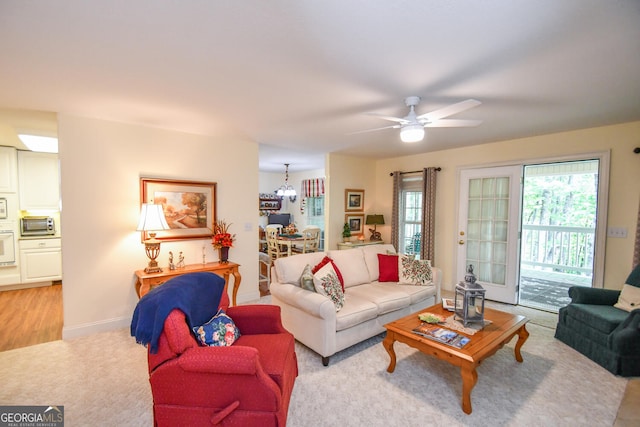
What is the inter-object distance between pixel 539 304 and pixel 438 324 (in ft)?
9.42

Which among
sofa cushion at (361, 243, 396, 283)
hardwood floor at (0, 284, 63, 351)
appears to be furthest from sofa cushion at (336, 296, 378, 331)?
hardwood floor at (0, 284, 63, 351)

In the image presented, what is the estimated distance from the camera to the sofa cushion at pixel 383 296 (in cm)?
294

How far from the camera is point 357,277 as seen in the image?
3.50 meters

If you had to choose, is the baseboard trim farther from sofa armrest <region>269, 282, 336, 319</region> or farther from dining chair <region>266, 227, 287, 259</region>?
dining chair <region>266, 227, 287, 259</region>

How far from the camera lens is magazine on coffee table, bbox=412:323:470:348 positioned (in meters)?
2.11

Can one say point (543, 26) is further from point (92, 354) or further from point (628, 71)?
point (92, 354)

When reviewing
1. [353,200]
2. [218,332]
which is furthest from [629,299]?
[353,200]

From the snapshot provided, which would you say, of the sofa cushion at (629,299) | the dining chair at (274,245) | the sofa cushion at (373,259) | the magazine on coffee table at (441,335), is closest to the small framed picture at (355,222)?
the dining chair at (274,245)

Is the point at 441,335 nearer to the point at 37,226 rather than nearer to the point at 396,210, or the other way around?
the point at 396,210

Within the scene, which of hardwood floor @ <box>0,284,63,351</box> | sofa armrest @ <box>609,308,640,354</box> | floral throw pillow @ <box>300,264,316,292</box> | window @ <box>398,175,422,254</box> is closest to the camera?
sofa armrest @ <box>609,308,640,354</box>

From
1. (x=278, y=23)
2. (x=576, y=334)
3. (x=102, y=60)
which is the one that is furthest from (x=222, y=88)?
(x=576, y=334)

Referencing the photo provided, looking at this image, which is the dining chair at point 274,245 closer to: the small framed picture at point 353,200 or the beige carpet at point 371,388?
the small framed picture at point 353,200

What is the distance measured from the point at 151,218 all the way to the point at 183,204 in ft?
1.92
